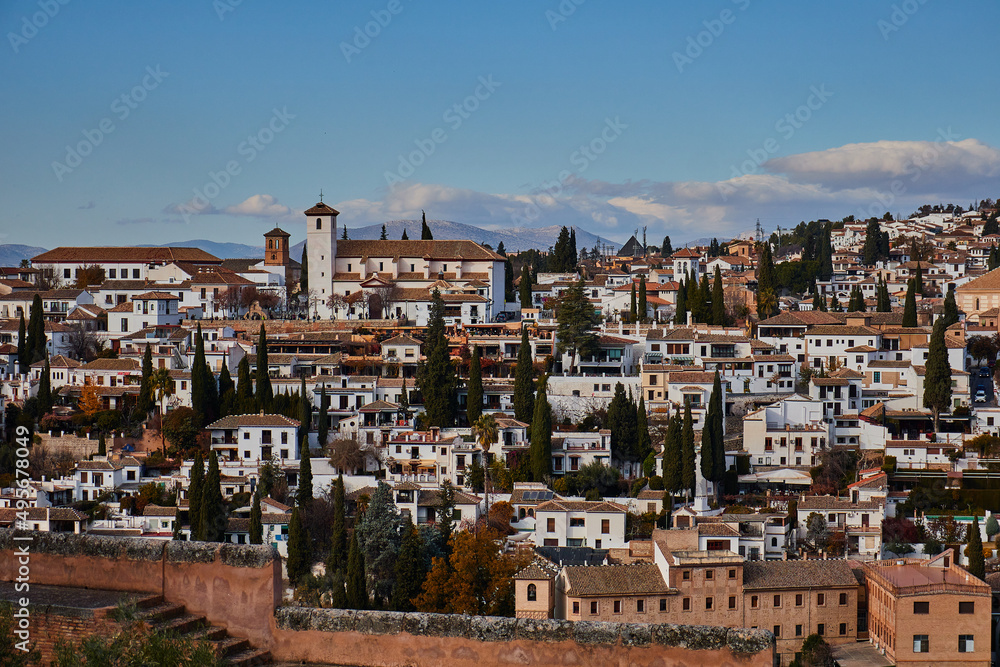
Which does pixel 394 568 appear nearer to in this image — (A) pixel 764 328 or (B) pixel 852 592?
(B) pixel 852 592

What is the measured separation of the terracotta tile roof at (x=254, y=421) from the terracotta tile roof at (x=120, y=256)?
866 inches

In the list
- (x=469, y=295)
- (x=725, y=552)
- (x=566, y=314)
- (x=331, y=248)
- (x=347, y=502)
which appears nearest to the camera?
(x=725, y=552)

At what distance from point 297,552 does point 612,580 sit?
296 inches

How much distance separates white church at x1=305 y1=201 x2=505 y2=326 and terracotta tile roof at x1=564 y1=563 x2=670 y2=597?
2039cm

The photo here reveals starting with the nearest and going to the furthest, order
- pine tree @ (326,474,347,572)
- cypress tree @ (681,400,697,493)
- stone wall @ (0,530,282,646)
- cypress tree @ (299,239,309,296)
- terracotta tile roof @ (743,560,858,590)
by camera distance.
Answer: stone wall @ (0,530,282,646) → terracotta tile roof @ (743,560,858,590) → pine tree @ (326,474,347,572) → cypress tree @ (681,400,697,493) → cypress tree @ (299,239,309,296)

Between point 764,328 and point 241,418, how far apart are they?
56.9ft

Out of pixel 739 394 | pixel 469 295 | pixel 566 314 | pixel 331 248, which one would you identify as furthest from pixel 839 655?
pixel 331 248

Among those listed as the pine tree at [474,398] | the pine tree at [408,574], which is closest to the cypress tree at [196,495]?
the pine tree at [408,574]

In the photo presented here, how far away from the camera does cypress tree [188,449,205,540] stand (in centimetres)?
2866

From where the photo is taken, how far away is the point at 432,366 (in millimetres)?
33906

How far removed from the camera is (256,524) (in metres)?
27.9

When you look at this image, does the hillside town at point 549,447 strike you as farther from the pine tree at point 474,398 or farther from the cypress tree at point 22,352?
the cypress tree at point 22,352

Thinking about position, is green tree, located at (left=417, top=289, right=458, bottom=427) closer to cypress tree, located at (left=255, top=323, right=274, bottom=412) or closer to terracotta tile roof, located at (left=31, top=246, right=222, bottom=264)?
cypress tree, located at (left=255, top=323, right=274, bottom=412)

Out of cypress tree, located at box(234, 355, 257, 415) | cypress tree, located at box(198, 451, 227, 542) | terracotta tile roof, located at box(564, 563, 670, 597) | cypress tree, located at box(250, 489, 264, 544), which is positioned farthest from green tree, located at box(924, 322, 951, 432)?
cypress tree, located at box(198, 451, 227, 542)
